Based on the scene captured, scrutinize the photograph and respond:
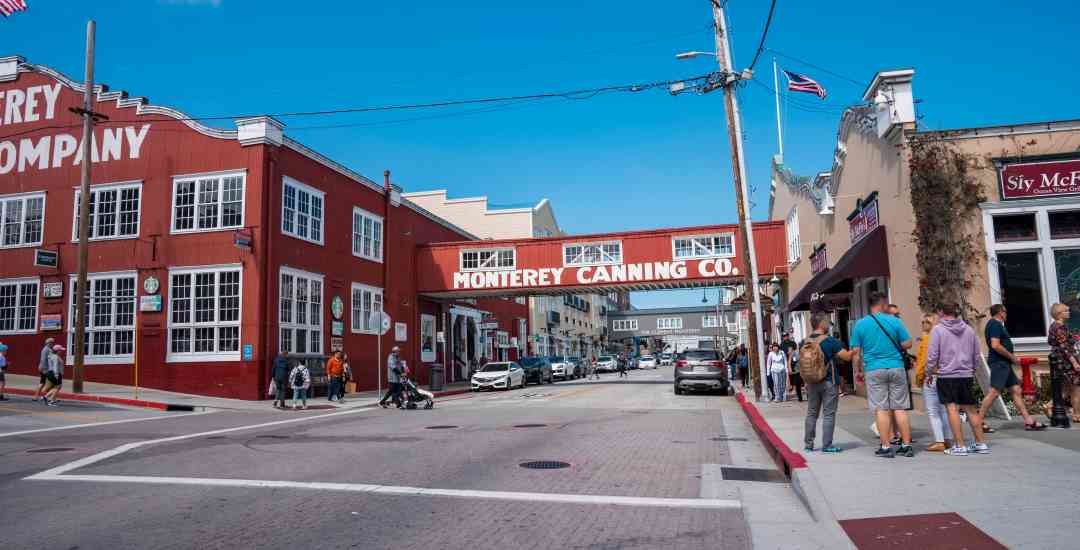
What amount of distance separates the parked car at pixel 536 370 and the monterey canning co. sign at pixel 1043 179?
2593 centimetres

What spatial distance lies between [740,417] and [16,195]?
84.8 feet

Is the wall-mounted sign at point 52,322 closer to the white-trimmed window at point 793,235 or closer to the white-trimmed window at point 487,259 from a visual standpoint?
the white-trimmed window at point 487,259

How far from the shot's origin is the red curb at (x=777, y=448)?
321 inches

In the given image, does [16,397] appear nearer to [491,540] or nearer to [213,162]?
[213,162]

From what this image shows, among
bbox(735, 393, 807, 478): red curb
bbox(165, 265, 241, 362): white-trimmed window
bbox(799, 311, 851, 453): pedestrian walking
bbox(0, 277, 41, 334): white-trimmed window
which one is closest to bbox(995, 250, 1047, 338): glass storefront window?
bbox(735, 393, 807, 478): red curb

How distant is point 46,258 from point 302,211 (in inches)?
323

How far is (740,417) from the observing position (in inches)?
635

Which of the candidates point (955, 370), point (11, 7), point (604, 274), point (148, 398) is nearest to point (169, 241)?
point (148, 398)

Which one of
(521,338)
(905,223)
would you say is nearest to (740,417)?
(905,223)

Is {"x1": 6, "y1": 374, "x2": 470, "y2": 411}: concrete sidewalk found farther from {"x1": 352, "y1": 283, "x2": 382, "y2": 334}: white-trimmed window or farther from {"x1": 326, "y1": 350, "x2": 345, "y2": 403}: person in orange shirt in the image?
{"x1": 352, "y1": 283, "x2": 382, "y2": 334}: white-trimmed window

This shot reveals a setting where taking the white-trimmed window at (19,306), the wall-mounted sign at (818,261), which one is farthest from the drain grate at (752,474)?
the white-trimmed window at (19,306)

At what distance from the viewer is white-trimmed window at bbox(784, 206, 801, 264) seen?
26.6 meters

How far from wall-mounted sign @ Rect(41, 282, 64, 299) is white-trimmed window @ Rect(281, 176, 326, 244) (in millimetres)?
7832

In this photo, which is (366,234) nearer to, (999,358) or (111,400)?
(111,400)
